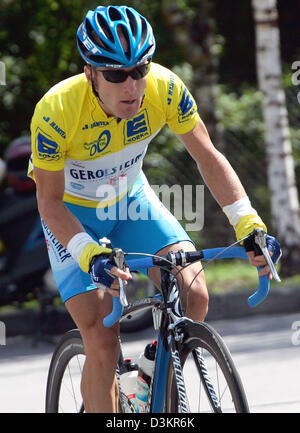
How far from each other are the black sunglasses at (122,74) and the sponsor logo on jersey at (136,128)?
337 mm

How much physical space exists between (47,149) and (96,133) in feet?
0.88

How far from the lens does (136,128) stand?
4.06 meters

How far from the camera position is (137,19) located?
3.84m

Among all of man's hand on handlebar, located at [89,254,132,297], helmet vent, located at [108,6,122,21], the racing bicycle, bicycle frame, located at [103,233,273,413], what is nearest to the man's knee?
the racing bicycle

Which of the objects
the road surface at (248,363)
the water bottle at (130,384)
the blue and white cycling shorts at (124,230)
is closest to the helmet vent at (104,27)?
the blue and white cycling shorts at (124,230)

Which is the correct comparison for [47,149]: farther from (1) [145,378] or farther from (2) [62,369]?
(2) [62,369]

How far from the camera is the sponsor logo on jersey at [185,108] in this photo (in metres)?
4.07

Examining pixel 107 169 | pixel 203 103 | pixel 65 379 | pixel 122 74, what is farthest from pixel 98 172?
pixel 203 103

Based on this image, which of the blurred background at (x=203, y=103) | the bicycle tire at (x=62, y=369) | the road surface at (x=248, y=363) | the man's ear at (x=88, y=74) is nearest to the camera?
the man's ear at (x=88, y=74)

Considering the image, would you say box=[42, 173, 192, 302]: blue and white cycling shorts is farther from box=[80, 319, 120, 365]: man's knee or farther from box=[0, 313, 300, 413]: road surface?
box=[0, 313, 300, 413]: road surface

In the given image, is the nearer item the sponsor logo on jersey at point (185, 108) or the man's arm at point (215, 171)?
the man's arm at point (215, 171)

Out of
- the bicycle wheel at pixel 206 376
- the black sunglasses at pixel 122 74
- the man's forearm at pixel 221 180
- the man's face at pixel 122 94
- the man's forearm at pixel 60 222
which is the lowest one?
the bicycle wheel at pixel 206 376

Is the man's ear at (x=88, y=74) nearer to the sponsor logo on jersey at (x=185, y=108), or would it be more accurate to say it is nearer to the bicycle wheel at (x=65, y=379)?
the sponsor logo on jersey at (x=185, y=108)

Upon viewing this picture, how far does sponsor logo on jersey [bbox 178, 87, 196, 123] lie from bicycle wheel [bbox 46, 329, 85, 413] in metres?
1.11
